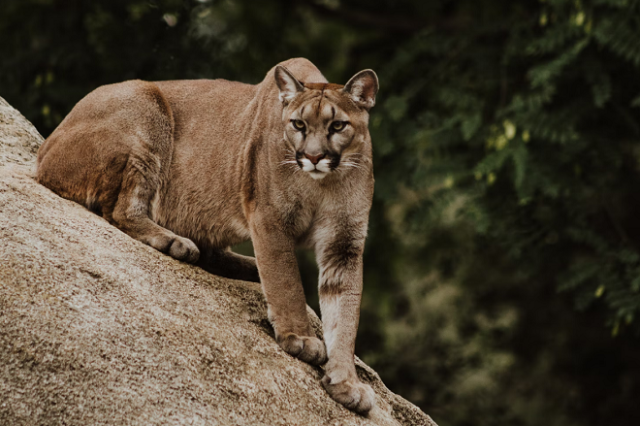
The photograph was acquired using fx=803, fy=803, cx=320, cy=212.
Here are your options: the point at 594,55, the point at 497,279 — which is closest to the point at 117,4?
the point at 594,55

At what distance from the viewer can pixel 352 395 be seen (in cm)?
554

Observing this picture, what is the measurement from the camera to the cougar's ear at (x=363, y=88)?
19.5 feet

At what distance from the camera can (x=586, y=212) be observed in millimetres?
10289

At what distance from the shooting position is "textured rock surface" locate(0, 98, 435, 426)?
4465mm

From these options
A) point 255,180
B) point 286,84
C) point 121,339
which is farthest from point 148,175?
point 121,339

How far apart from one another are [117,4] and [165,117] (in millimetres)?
3919

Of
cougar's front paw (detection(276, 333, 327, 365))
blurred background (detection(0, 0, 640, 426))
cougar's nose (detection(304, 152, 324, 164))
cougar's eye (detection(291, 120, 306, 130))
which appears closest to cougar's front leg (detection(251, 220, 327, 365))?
cougar's front paw (detection(276, 333, 327, 365))

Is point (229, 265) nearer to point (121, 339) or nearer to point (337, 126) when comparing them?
point (337, 126)

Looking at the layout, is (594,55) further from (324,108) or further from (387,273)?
(324,108)

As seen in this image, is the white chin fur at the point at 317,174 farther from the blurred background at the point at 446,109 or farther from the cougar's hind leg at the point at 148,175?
the blurred background at the point at 446,109

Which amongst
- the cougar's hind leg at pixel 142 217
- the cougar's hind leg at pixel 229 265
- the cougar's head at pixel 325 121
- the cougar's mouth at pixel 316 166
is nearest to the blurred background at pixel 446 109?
the cougar's hind leg at pixel 229 265

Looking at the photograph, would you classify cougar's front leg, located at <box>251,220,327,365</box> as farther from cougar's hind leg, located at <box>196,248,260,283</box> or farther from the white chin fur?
cougar's hind leg, located at <box>196,248,260,283</box>

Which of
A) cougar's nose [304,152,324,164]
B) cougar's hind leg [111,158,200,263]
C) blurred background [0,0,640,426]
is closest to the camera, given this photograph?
cougar's nose [304,152,324,164]

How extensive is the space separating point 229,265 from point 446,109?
5084 millimetres
